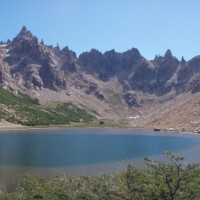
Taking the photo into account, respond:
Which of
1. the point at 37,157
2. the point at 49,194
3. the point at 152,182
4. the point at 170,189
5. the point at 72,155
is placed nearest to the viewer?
the point at 170,189

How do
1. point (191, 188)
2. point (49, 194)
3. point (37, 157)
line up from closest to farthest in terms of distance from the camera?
point (191, 188) → point (49, 194) → point (37, 157)

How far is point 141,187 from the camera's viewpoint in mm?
37312

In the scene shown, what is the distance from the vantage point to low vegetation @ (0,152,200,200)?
3397 centimetres

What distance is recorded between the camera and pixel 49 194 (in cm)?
4212

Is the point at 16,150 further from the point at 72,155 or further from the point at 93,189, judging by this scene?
the point at 93,189

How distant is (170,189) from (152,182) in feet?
16.4

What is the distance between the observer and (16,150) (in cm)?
13975

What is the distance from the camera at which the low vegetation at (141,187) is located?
34.0 meters

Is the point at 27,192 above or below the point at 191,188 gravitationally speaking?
below

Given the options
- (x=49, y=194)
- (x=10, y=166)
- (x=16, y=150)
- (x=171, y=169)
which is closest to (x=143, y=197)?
(x=171, y=169)

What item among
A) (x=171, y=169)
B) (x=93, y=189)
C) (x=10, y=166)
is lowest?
(x=10, y=166)

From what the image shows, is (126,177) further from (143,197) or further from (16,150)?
(16,150)

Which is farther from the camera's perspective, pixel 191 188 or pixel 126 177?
pixel 126 177

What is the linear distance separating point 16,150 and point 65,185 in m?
95.6
